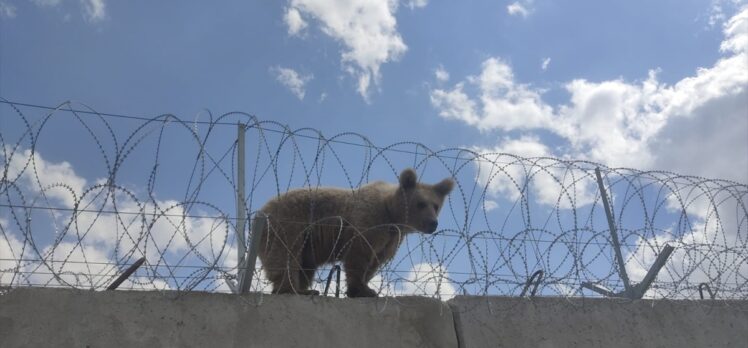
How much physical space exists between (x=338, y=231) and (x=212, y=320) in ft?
6.83

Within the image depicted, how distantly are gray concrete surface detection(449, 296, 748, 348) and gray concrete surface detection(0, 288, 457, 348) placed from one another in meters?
0.42

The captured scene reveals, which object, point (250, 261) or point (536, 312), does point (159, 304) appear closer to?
point (250, 261)

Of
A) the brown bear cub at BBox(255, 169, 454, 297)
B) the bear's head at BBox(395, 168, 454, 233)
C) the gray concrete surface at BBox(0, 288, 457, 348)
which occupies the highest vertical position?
the bear's head at BBox(395, 168, 454, 233)

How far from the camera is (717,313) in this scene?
24.2ft

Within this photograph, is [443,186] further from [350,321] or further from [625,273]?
[350,321]

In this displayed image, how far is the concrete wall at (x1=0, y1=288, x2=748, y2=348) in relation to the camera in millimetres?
4785

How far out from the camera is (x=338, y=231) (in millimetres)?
6938

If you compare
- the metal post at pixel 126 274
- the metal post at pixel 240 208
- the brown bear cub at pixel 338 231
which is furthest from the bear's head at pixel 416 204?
the metal post at pixel 126 274

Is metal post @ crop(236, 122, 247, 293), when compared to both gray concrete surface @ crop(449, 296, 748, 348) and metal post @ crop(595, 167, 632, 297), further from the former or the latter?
metal post @ crop(595, 167, 632, 297)

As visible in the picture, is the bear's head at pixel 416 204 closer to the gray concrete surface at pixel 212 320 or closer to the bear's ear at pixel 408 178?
the bear's ear at pixel 408 178

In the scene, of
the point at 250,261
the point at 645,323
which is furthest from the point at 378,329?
the point at 645,323

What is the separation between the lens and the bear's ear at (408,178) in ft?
25.7

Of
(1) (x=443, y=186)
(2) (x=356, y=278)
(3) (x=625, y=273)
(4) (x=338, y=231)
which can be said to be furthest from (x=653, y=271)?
(4) (x=338, y=231)

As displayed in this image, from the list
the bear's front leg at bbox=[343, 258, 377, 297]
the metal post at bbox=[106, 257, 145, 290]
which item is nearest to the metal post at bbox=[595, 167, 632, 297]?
Answer: the bear's front leg at bbox=[343, 258, 377, 297]
